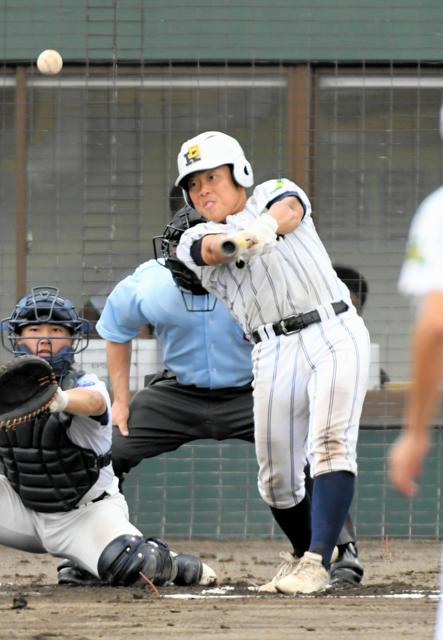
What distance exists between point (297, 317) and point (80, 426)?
100cm

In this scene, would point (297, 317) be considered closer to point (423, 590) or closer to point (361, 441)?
point (423, 590)

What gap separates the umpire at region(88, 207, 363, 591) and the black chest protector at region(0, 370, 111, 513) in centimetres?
88

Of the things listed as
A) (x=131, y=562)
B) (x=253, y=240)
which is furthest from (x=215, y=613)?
(x=253, y=240)

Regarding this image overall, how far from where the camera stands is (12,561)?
8.27 metres

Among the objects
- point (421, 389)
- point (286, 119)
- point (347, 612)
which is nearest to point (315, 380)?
point (347, 612)

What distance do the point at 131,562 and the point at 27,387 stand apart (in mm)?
876

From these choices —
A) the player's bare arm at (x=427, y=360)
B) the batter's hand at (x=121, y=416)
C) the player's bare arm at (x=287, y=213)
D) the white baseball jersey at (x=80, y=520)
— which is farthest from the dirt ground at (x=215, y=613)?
the player's bare arm at (x=427, y=360)

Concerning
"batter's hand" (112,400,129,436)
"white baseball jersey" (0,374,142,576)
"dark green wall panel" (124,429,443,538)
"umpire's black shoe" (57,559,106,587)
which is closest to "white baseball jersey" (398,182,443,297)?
"white baseball jersey" (0,374,142,576)

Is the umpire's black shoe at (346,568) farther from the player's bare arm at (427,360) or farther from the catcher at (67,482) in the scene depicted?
the player's bare arm at (427,360)

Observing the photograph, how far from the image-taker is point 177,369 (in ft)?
23.7

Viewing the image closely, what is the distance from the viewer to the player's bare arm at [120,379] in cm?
712

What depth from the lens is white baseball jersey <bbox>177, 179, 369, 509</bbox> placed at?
5.64 meters

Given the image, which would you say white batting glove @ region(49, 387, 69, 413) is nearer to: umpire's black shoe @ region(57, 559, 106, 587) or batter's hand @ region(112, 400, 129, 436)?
umpire's black shoe @ region(57, 559, 106, 587)
